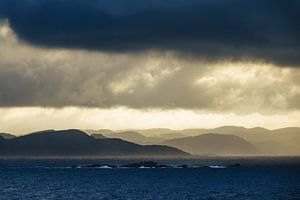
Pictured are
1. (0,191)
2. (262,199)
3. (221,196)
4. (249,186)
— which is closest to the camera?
(262,199)

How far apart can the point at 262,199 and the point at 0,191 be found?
230ft

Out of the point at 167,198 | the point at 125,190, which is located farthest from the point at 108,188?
the point at 167,198

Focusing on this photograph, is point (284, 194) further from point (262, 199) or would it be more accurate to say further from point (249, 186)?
point (249, 186)

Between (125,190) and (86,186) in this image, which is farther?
(86,186)

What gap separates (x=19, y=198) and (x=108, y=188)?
37.1 m

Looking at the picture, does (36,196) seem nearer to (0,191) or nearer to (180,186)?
(0,191)

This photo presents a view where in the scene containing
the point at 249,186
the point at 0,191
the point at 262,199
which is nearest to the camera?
the point at 262,199

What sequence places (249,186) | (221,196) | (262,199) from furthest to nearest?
(249,186) → (221,196) → (262,199)

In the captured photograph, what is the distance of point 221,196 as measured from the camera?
16175 cm

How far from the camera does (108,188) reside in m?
190

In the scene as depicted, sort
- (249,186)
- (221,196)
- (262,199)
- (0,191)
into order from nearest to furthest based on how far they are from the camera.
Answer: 1. (262,199)
2. (221,196)
3. (0,191)
4. (249,186)

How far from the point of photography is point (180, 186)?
199 metres

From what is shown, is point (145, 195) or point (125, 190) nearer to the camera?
point (145, 195)

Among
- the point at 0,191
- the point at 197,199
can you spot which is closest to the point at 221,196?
the point at 197,199
